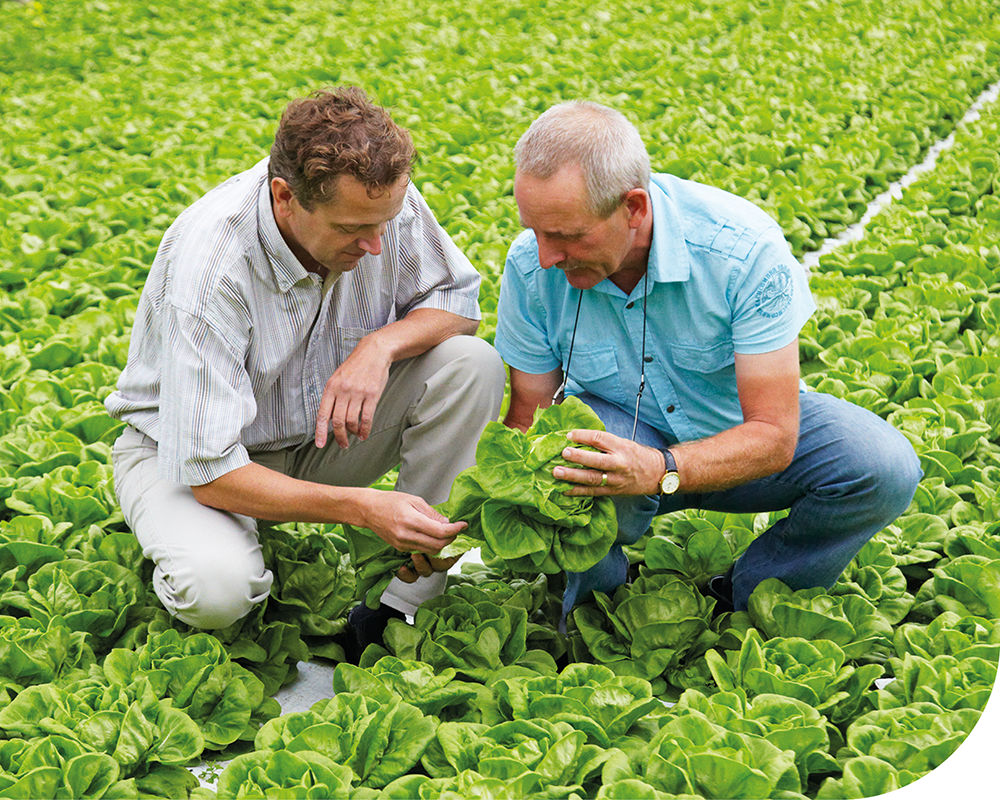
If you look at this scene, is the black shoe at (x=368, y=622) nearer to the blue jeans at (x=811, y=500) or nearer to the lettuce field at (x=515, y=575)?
the lettuce field at (x=515, y=575)

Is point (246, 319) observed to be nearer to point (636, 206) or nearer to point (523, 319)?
point (523, 319)

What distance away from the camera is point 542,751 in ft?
6.68

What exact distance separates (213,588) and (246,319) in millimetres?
629

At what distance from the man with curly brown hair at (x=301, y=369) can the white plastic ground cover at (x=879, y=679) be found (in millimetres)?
200

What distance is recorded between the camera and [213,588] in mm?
→ 2359

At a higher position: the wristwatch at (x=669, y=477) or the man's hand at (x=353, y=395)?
the wristwatch at (x=669, y=477)

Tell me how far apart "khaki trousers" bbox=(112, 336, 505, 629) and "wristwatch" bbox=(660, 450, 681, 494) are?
0.59 metres

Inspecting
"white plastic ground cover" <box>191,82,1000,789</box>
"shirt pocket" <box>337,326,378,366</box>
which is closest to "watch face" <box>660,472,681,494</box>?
"white plastic ground cover" <box>191,82,1000,789</box>

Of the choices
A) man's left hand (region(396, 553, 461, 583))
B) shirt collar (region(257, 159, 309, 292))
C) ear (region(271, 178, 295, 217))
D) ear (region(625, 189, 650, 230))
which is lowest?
man's left hand (region(396, 553, 461, 583))

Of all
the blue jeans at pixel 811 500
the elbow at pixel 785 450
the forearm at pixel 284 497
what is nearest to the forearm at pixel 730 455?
the elbow at pixel 785 450

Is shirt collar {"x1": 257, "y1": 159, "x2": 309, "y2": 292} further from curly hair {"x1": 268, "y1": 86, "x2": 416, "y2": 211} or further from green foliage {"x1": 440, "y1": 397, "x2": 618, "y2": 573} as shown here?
green foliage {"x1": 440, "y1": 397, "x2": 618, "y2": 573}

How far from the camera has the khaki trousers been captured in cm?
238

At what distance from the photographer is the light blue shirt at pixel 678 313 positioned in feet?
7.69

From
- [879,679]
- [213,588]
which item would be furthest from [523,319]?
[879,679]
